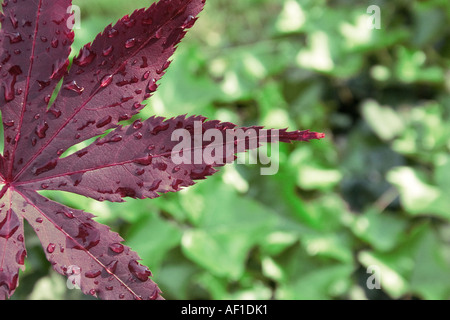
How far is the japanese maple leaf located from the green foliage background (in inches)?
15.2

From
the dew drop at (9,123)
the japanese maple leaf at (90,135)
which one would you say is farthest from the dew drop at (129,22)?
the dew drop at (9,123)

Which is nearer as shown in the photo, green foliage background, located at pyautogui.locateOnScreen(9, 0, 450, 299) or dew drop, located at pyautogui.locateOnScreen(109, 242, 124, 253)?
dew drop, located at pyautogui.locateOnScreen(109, 242, 124, 253)

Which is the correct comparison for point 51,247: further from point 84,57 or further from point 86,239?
point 84,57

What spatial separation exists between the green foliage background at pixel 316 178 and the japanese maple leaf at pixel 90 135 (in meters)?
0.39

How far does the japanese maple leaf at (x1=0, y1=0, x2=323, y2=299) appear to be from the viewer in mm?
308

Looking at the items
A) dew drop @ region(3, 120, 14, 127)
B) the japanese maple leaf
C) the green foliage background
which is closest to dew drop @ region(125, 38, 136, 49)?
the japanese maple leaf

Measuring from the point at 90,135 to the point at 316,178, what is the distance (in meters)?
0.66

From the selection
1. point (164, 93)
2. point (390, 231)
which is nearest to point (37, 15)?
point (164, 93)

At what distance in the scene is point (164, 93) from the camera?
3.03ft

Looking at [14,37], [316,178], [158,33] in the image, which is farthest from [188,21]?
[316,178]

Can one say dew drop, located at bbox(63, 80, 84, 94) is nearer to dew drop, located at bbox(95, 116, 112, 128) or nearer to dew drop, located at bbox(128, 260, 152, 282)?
dew drop, located at bbox(95, 116, 112, 128)

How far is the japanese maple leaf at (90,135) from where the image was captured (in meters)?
0.31

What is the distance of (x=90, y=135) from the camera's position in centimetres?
33

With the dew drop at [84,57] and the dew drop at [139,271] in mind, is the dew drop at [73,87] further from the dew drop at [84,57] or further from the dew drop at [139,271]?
the dew drop at [139,271]
